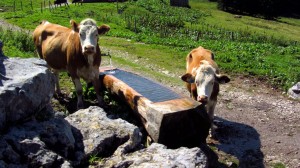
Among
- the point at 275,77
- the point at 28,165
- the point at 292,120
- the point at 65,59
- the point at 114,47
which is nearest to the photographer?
the point at 28,165

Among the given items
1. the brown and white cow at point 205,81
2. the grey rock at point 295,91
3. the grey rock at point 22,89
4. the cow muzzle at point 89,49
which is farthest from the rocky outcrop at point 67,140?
the grey rock at point 295,91

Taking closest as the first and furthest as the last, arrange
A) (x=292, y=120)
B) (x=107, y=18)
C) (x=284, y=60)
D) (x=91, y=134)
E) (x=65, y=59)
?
(x=91, y=134), (x=65, y=59), (x=292, y=120), (x=284, y=60), (x=107, y=18)

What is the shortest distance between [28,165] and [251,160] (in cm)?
592

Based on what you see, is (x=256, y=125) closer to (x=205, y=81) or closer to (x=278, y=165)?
(x=278, y=165)

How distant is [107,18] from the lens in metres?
34.3

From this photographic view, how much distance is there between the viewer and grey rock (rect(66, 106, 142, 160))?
7082 millimetres

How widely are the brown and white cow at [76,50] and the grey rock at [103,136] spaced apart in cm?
239

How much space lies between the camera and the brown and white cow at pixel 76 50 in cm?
1003

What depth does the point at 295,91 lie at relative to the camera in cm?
1478

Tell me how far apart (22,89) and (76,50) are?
4221 millimetres

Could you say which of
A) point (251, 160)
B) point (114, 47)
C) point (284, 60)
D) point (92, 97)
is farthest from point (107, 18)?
point (251, 160)

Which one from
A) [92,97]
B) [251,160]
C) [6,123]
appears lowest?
[251,160]

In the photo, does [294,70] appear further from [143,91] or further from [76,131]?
[76,131]

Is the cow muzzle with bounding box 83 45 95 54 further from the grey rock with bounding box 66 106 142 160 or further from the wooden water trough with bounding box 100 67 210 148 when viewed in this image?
the grey rock with bounding box 66 106 142 160
